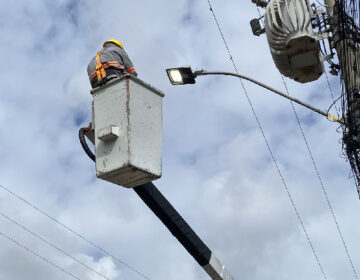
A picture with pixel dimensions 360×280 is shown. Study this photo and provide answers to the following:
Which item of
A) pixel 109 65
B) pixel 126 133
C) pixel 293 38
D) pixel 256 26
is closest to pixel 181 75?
pixel 256 26

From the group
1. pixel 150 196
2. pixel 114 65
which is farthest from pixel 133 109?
pixel 150 196

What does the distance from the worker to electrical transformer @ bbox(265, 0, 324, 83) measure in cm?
176

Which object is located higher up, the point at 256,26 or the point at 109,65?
the point at 256,26

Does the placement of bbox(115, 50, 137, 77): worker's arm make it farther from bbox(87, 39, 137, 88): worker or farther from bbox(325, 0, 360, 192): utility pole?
bbox(325, 0, 360, 192): utility pole

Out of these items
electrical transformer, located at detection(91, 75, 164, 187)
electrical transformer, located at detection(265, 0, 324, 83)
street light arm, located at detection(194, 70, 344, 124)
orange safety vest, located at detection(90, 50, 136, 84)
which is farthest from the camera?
street light arm, located at detection(194, 70, 344, 124)

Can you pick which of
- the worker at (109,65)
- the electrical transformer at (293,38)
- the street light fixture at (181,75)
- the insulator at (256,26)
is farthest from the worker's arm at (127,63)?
the insulator at (256,26)

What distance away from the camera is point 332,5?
7148 mm

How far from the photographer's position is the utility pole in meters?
6.46

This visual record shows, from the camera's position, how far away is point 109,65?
5.36 meters

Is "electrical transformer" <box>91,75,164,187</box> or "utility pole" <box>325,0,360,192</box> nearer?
"electrical transformer" <box>91,75,164,187</box>

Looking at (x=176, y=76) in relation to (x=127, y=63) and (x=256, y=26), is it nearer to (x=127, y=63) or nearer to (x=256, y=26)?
(x=256, y=26)

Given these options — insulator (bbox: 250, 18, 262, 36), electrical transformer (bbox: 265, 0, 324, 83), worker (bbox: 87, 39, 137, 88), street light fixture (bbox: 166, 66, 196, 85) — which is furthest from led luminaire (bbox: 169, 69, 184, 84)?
worker (bbox: 87, 39, 137, 88)

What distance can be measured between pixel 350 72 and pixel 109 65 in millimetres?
3072

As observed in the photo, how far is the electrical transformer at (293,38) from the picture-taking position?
19.4ft
